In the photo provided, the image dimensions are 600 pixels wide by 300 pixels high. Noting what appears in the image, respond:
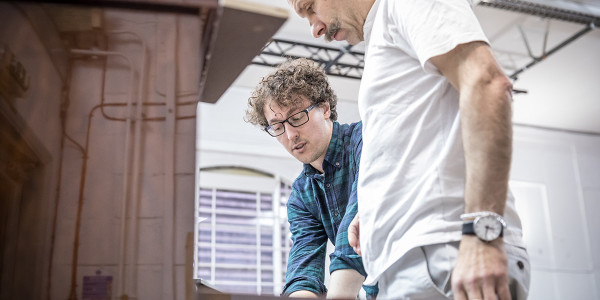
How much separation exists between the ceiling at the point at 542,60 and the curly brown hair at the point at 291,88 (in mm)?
3336

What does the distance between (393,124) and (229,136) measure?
262 inches

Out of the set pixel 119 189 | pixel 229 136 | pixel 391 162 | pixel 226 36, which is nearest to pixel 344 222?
pixel 391 162

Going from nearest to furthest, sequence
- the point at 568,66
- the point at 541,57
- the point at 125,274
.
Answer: the point at 125,274
the point at 541,57
the point at 568,66

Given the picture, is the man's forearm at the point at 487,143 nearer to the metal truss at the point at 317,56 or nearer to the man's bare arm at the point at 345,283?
the man's bare arm at the point at 345,283

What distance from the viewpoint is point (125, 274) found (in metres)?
0.71

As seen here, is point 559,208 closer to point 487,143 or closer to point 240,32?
point 487,143

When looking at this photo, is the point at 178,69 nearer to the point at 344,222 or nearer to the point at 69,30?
the point at 69,30

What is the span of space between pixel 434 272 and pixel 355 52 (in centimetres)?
559

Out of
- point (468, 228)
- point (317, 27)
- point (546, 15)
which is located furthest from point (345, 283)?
point (546, 15)

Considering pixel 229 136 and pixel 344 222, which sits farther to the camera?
pixel 229 136

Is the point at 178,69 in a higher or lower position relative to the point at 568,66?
lower

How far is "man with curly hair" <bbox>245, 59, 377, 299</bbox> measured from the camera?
168cm

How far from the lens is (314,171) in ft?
6.33

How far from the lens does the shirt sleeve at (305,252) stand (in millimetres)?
1702
